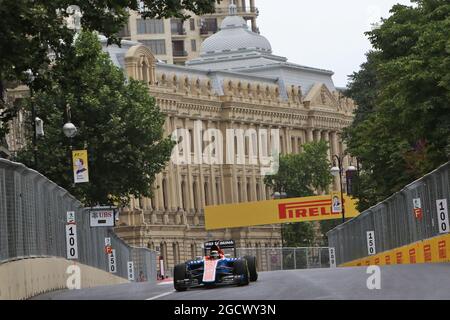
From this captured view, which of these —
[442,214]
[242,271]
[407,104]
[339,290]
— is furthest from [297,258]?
[339,290]

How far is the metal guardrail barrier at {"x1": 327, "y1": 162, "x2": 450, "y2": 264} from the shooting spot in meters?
54.2

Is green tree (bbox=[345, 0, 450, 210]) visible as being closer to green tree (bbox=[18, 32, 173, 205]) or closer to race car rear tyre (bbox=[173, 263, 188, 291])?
green tree (bbox=[18, 32, 173, 205])

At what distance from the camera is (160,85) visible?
163 meters

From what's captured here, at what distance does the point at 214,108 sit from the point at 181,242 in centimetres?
1654

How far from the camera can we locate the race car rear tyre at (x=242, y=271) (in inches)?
1603

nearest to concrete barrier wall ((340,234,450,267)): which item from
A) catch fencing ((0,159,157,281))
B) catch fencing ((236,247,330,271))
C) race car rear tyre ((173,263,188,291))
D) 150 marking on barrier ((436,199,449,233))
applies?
150 marking on barrier ((436,199,449,233))

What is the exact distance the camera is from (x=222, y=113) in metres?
176

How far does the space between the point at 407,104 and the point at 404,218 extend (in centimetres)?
→ 1226

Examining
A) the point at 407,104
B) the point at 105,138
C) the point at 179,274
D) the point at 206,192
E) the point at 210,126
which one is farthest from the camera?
the point at 206,192

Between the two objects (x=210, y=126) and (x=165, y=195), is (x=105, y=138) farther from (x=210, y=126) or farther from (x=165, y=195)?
(x=210, y=126)

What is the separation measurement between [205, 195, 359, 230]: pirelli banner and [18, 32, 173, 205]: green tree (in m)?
45.9

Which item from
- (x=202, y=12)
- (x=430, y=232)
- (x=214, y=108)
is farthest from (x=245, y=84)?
(x=202, y=12)

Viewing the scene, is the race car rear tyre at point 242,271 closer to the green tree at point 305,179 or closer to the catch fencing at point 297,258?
the catch fencing at point 297,258

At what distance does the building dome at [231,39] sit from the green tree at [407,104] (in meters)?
91.0
